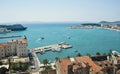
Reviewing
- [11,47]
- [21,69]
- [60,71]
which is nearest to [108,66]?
[60,71]

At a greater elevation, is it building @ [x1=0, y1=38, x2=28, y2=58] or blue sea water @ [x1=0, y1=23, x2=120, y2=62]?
building @ [x1=0, y1=38, x2=28, y2=58]

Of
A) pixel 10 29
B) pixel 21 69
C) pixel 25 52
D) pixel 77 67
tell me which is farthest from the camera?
pixel 10 29

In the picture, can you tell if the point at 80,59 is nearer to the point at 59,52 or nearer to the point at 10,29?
the point at 59,52

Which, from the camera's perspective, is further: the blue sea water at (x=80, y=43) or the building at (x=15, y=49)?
the blue sea water at (x=80, y=43)

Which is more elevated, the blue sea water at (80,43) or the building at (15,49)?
the building at (15,49)

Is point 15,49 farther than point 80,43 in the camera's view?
No

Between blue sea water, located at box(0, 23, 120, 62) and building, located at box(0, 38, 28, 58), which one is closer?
building, located at box(0, 38, 28, 58)

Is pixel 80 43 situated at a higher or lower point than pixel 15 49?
lower

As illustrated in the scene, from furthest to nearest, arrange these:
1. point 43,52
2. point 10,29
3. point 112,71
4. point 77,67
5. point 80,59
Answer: point 10,29
point 43,52
point 80,59
point 112,71
point 77,67
